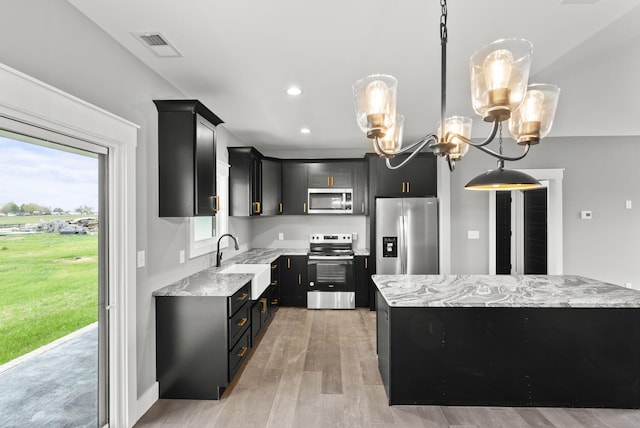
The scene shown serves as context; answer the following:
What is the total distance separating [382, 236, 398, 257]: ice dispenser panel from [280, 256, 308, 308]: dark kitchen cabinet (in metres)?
1.24

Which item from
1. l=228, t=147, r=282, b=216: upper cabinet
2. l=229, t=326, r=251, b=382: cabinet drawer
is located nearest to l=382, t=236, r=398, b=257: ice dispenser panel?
l=228, t=147, r=282, b=216: upper cabinet

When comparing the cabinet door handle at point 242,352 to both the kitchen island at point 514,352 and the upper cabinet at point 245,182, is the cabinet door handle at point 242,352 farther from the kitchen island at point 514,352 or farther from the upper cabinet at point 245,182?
the upper cabinet at point 245,182

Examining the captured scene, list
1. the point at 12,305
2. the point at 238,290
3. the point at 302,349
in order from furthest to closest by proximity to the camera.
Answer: the point at 302,349
the point at 238,290
the point at 12,305

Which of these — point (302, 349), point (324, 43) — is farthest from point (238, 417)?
point (324, 43)

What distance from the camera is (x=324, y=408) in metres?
2.37

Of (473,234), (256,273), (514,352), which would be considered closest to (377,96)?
(514,352)

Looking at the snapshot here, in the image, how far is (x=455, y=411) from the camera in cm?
233

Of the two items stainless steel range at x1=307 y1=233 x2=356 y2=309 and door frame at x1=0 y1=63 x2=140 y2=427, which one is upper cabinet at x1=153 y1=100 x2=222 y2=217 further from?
stainless steel range at x1=307 y1=233 x2=356 y2=309

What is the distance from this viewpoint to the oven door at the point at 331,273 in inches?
190

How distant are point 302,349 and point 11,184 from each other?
111 inches

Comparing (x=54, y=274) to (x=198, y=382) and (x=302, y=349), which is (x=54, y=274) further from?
(x=302, y=349)

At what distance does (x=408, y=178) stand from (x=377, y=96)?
351 cm

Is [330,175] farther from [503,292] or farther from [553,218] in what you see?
[553,218]

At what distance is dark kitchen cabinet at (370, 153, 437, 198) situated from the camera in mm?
4777
